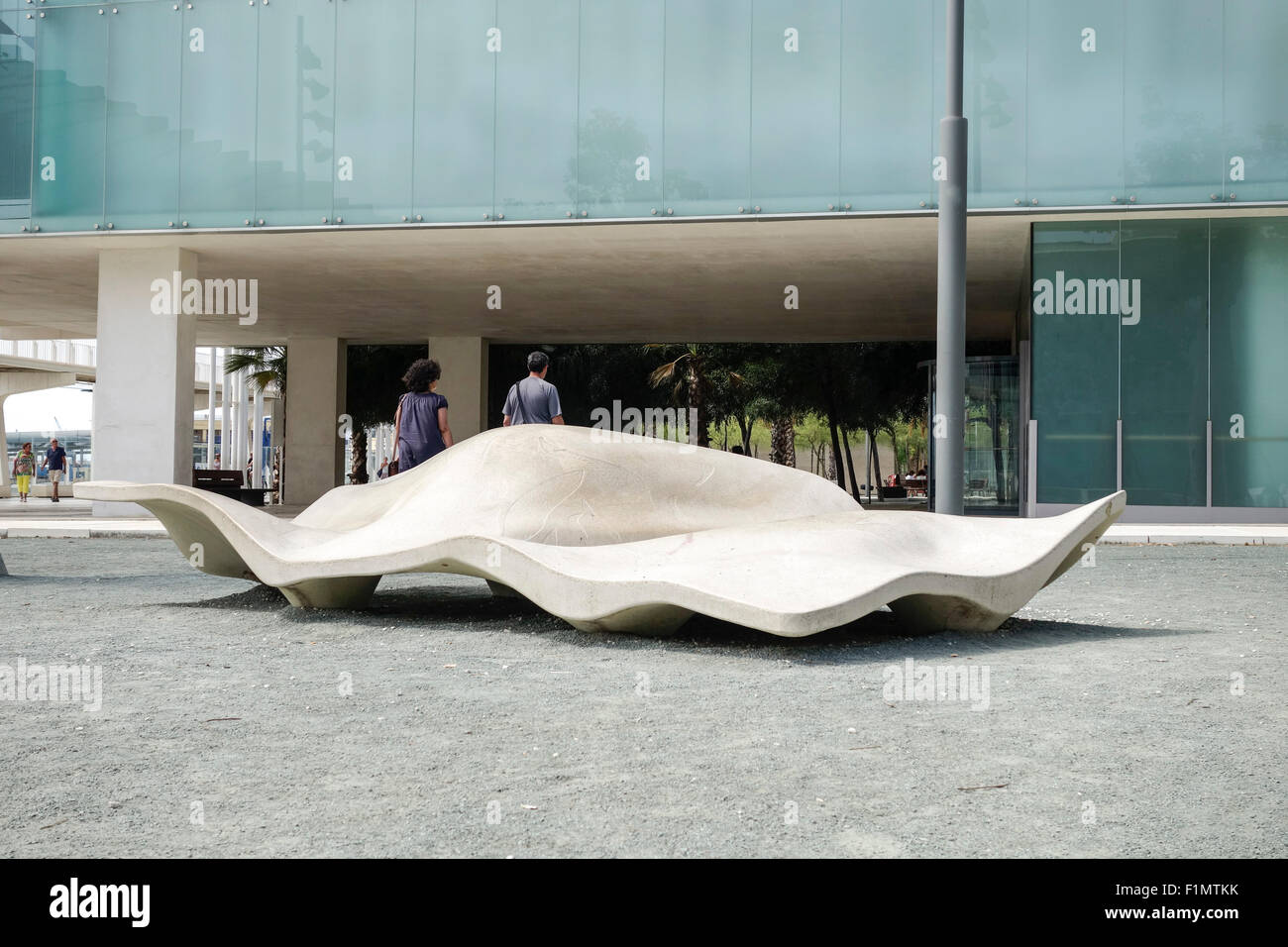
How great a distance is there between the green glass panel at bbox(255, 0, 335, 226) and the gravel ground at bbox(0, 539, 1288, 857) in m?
13.4

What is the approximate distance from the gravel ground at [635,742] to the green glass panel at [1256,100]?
12.1m

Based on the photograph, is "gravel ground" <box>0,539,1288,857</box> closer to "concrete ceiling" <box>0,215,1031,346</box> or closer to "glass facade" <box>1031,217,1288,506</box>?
"glass facade" <box>1031,217,1288,506</box>

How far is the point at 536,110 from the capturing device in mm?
19266

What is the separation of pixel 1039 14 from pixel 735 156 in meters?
4.99

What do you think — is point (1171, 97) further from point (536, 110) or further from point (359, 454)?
point (359, 454)

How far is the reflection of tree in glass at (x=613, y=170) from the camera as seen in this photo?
18812 millimetres

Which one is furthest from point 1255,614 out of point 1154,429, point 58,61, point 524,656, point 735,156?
point 58,61

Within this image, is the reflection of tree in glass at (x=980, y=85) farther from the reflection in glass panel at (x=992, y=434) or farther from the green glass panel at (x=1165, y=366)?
the reflection in glass panel at (x=992, y=434)

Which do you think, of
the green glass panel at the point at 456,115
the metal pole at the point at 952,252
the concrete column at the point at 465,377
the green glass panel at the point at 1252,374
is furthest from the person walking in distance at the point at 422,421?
the concrete column at the point at 465,377

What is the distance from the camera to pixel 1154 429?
18.3 metres

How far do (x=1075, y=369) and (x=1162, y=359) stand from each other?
50.4 inches

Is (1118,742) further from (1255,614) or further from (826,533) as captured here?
(1255,614)

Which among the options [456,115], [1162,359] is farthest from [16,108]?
[1162,359]

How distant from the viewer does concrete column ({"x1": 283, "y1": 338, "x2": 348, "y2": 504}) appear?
3288cm
